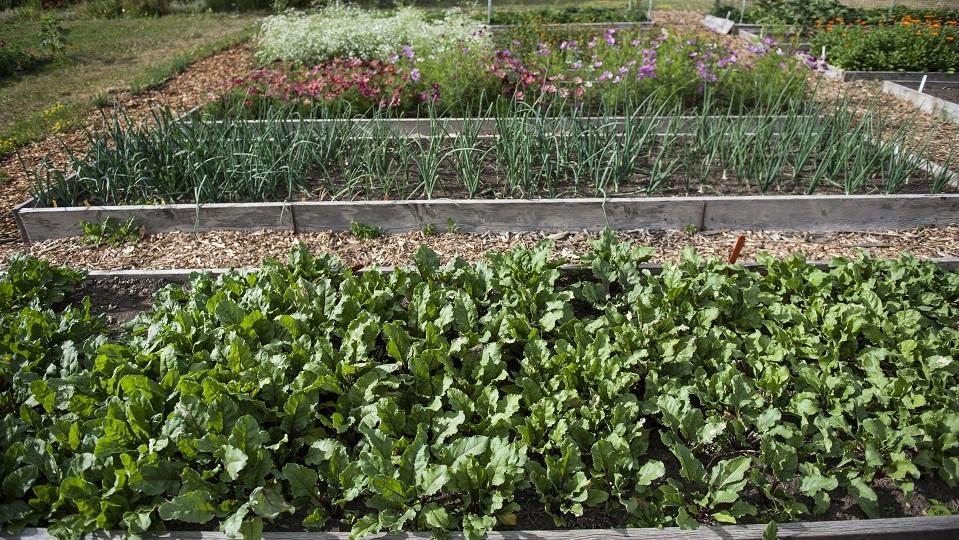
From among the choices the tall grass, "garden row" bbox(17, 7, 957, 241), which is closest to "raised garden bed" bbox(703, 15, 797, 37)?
"garden row" bbox(17, 7, 957, 241)

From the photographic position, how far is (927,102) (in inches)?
273

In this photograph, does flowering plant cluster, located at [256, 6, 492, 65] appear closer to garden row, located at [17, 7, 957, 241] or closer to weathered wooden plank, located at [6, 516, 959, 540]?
garden row, located at [17, 7, 957, 241]

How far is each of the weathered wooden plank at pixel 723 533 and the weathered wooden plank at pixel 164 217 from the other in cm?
238

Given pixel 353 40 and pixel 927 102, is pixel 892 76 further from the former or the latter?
pixel 353 40

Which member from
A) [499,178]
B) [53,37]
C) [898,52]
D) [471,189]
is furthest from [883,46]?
[53,37]

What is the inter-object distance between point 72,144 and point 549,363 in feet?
17.8

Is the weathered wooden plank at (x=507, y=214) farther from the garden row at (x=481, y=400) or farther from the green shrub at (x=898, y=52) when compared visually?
the green shrub at (x=898, y=52)

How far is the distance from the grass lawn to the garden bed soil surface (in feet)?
9.59

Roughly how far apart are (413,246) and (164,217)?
1.57 meters

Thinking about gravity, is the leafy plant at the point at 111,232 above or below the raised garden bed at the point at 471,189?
below

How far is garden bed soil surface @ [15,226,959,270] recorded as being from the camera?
3.88 m

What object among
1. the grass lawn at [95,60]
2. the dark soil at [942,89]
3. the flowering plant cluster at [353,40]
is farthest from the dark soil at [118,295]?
the dark soil at [942,89]

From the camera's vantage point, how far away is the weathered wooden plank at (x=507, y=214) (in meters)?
4.10

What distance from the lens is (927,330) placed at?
291 centimetres
